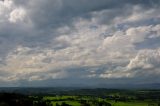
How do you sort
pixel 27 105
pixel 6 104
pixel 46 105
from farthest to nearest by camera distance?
pixel 46 105 < pixel 27 105 < pixel 6 104

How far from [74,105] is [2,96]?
46.1 metres

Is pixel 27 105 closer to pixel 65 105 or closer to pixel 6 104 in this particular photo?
pixel 6 104

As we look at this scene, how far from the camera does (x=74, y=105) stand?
652 feet

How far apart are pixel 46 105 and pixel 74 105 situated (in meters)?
19.6

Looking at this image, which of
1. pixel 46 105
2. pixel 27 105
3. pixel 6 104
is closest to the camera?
pixel 6 104

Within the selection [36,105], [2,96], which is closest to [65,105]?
[36,105]

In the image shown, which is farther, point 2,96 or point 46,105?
point 46,105

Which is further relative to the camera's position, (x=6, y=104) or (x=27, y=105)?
(x=27, y=105)

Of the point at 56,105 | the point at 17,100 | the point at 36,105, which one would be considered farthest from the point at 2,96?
the point at 56,105

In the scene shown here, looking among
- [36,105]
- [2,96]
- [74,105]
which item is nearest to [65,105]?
[74,105]

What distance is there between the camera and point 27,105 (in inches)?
6831

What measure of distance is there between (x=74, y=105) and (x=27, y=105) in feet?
118

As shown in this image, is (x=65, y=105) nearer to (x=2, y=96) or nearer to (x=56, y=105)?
(x=56, y=105)

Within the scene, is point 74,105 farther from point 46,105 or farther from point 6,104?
point 6,104
